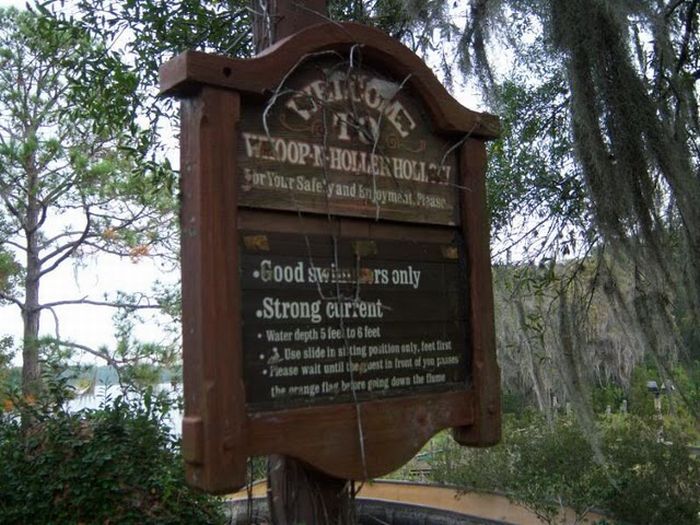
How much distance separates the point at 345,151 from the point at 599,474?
17.3ft

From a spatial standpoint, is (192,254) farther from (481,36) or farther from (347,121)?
(481,36)

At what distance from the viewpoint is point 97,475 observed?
4.57m

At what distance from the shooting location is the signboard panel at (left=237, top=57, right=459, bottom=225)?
224 cm

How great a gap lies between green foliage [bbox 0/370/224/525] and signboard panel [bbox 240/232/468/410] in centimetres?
265

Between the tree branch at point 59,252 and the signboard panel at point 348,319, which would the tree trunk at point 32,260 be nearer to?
the tree branch at point 59,252

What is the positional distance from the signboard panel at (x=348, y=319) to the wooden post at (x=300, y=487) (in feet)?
1.70

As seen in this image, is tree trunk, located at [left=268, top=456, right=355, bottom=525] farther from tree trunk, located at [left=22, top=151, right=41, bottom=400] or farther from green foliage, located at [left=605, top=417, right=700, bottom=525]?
tree trunk, located at [left=22, top=151, right=41, bottom=400]

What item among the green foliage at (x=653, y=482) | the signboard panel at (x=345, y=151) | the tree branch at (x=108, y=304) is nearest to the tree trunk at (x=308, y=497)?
the signboard panel at (x=345, y=151)

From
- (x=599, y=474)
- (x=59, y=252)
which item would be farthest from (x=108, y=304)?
(x=599, y=474)

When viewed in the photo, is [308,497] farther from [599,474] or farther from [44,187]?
[44,187]

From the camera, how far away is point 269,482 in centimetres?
292

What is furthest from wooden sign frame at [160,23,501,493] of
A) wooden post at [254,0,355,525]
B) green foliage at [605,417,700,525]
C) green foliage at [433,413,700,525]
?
green foliage at [605,417,700,525]

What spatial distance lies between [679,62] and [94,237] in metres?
13.6

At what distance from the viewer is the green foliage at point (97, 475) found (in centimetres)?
450
